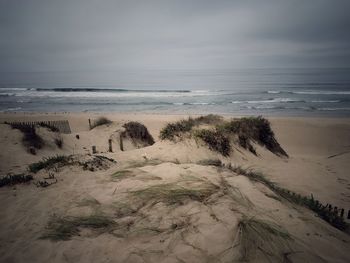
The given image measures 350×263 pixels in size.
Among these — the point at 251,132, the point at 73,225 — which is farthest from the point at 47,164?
the point at 251,132

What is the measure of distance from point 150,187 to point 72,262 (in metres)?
2.03

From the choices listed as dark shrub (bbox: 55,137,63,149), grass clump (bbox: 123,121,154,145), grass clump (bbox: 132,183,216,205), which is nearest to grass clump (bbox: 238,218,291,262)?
grass clump (bbox: 132,183,216,205)

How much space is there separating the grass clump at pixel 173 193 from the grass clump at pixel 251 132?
6.60 meters

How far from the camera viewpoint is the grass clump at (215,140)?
10070 mm

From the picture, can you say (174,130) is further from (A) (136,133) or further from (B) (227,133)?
(A) (136,133)

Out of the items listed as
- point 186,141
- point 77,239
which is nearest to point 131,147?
point 186,141

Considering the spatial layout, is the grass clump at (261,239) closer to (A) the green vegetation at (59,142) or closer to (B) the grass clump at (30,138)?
(B) the grass clump at (30,138)

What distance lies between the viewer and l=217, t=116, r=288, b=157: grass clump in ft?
36.6

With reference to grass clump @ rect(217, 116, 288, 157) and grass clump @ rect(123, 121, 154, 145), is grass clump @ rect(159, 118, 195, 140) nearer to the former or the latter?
grass clump @ rect(217, 116, 288, 157)

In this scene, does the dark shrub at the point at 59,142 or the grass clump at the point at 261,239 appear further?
the dark shrub at the point at 59,142

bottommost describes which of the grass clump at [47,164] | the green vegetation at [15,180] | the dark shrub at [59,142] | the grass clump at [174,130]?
the dark shrub at [59,142]

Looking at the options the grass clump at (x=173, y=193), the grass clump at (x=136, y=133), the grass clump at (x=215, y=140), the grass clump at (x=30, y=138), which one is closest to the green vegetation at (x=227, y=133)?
the grass clump at (x=215, y=140)

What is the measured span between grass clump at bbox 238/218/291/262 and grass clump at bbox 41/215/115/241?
85.7 inches

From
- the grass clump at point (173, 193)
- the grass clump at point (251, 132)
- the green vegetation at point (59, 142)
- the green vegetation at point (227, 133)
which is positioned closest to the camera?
the grass clump at point (173, 193)
